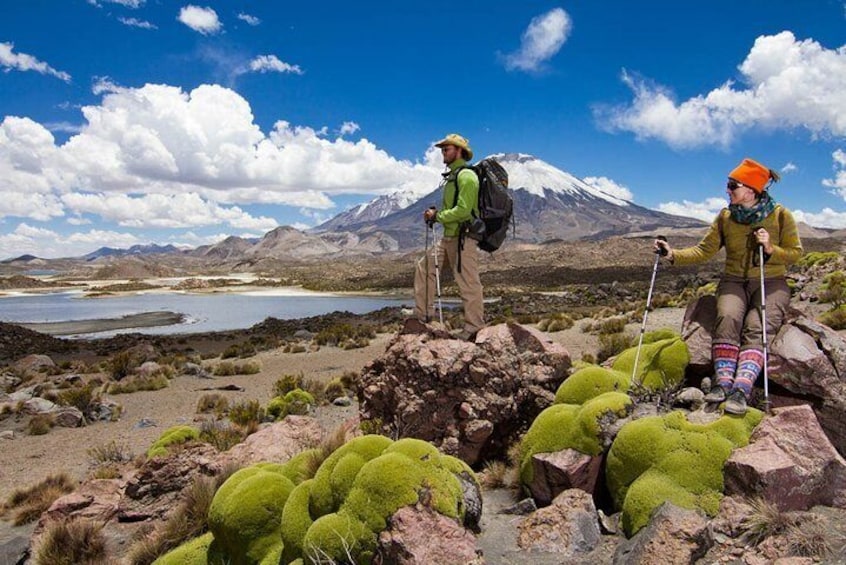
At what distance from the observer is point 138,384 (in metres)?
16.5

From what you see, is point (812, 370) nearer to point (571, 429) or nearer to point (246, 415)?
point (571, 429)

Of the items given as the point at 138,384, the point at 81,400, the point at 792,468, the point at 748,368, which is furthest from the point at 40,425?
the point at 792,468

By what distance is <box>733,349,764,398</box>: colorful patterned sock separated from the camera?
4.84 meters

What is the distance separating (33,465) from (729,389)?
10906 mm

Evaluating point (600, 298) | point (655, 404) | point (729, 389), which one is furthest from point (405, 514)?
point (600, 298)

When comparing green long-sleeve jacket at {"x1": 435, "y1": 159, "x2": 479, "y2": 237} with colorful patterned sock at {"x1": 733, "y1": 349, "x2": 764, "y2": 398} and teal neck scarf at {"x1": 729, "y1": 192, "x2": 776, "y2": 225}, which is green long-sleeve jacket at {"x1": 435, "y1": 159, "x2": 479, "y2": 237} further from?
colorful patterned sock at {"x1": 733, "y1": 349, "x2": 764, "y2": 398}

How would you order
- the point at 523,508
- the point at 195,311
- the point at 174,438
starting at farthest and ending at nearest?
the point at 195,311
the point at 174,438
the point at 523,508

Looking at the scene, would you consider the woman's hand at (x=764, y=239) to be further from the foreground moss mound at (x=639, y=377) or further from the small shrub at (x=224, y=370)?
the small shrub at (x=224, y=370)

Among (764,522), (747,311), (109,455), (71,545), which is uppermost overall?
(747,311)

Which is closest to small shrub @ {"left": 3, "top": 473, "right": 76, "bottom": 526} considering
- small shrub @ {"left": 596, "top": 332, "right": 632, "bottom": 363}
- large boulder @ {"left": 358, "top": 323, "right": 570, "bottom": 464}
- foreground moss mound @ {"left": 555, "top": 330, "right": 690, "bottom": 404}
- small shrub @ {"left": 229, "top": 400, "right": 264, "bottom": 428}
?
small shrub @ {"left": 229, "top": 400, "right": 264, "bottom": 428}

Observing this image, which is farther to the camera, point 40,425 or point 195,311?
point 195,311

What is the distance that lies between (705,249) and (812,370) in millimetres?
1507

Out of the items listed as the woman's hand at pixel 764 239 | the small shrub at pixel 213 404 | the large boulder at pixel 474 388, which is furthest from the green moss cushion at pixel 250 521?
the small shrub at pixel 213 404

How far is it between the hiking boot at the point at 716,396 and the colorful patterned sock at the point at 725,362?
0.28 ft
